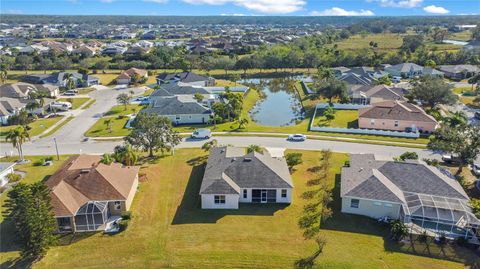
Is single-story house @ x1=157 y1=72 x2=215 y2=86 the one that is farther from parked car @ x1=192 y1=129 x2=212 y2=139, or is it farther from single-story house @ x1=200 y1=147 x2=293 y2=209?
single-story house @ x1=200 y1=147 x2=293 y2=209

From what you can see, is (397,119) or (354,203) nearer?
(354,203)

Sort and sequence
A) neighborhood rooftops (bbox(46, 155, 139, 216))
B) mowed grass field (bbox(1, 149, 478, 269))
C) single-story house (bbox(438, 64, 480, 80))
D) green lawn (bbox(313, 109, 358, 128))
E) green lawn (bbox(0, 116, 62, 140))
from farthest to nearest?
single-story house (bbox(438, 64, 480, 80)) < green lawn (bbox(313, 109, 358, 128)) < green lawn (bbox(0, 116, 62, 140)) < neighborhood rooftops (bbox(46, 155, 139, 216)) < mowed grass field (bbox(1, 149, 478, 269))

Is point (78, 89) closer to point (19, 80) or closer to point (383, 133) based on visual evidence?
point (19, 80)

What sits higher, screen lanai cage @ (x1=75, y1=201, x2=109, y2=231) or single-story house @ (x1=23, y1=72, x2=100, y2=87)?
single-story house @ (x1=23, y1=72, x2=100, y2=87)

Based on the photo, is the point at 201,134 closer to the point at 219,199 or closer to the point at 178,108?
the point at 178,108

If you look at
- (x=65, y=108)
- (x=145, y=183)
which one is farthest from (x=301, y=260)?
(x=65, y=108)

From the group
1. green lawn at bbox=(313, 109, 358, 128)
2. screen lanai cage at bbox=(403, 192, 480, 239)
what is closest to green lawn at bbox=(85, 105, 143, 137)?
green lawn at bbox=(313, 109, 358, 128)

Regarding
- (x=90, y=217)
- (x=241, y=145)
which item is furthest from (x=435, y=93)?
(x=90, y=217)

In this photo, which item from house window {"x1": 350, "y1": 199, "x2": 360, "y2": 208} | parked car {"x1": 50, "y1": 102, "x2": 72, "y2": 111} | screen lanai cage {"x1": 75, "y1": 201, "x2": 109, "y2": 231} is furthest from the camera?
parked car {"x1": 50, "y1": 102, "x2": 72, "y2": 111}
